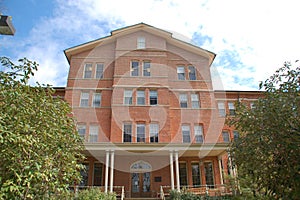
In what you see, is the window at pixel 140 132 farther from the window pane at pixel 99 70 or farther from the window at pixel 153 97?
the window pane at pixel 99 70

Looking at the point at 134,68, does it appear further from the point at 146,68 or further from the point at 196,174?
the point at 196,174

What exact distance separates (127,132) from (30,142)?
47.6ft

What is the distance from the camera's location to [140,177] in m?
18.0

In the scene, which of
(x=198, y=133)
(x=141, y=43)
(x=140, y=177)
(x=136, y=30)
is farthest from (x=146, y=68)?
(x=140, y=177)

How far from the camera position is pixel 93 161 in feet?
59.5

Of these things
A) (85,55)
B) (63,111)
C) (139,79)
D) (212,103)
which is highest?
(85,55)

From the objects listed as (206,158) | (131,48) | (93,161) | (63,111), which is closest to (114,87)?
(131,48)

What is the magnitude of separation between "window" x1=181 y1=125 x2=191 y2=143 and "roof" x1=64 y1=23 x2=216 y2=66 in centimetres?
754

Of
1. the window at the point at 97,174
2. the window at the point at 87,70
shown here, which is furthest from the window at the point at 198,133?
the window at the point at 87,70

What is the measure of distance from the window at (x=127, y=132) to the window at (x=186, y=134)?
4462 mm

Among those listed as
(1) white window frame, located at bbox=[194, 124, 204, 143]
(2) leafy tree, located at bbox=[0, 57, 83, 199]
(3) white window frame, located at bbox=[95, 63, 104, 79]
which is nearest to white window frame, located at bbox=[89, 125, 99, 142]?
(3) white window frame, located at bbox=[95, 63, 104, 79]

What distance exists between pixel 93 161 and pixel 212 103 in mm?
11257

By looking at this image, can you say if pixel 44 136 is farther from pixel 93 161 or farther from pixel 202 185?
pixel 202 185

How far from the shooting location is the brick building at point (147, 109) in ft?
57.8
